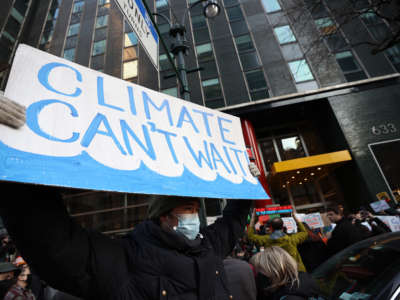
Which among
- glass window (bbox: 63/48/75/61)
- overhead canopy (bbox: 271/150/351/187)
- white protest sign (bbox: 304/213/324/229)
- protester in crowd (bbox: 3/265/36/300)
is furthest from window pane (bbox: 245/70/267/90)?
glass window (bbox: 63/48/75/61)

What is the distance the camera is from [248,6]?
1622 cm

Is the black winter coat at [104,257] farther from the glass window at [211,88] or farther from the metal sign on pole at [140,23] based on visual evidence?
the glass window at [211,88]

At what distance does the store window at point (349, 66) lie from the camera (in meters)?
13.0

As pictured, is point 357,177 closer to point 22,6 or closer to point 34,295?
point 34,295

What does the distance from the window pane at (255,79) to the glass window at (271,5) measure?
5.29 m

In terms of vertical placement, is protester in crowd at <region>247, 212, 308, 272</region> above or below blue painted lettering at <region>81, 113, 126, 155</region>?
below

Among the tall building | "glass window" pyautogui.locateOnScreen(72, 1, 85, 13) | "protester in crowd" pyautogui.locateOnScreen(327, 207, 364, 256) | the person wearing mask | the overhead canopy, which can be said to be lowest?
"protester in crowd" pyautogui.locateOnScreen(327, 207, 364, 256)

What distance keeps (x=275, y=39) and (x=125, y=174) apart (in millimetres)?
16364

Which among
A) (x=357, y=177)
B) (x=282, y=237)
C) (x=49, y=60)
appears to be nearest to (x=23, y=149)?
(x=49, y=60)

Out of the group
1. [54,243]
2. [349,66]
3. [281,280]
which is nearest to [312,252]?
[281,280]

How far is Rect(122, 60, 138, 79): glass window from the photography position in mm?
15973

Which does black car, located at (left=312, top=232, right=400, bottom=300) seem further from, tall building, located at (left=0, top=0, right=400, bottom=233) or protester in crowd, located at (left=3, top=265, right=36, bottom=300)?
tall building, located at (left=0, top=0, right=400, bottom=233)

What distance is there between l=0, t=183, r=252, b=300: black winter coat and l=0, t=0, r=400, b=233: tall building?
1050cm

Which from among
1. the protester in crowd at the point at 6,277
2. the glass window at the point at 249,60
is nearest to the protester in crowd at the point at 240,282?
the protester in crowd at the point at 6,277
